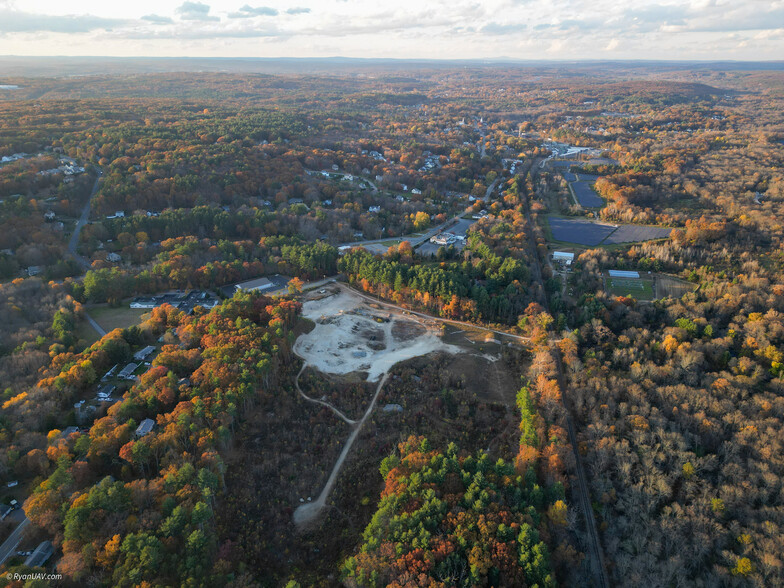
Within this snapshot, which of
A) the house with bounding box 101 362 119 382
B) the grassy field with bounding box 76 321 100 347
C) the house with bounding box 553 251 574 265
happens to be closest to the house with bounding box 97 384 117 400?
the house with bounding box 101 362 119 382

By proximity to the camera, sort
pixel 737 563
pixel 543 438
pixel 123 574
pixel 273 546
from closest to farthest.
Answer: pixel 123 574 < pixel 737 563 < pixel 273 546 < pixel 543 438

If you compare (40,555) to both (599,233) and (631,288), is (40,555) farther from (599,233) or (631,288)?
(599,233)

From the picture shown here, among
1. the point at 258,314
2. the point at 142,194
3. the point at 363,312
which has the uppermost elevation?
the point at 142,194

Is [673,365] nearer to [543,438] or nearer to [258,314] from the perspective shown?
[543,438]

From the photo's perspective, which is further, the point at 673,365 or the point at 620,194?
the point at 620,194

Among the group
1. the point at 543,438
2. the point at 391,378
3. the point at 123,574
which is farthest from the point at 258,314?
the point at 543,438

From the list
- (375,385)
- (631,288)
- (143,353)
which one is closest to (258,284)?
(143,353)

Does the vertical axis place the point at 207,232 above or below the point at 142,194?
below
